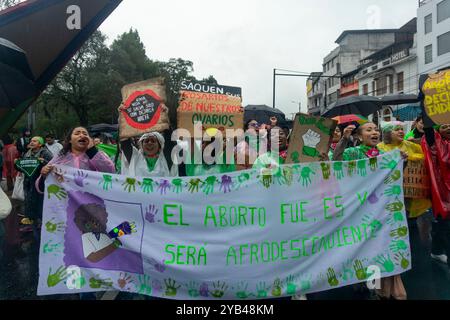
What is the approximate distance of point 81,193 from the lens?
10.7ft

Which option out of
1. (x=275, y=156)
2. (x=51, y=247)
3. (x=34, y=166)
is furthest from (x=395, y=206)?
(x=34, y=166)

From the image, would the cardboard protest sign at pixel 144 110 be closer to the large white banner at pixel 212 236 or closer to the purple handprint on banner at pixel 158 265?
the large white banner at pixel 212 236

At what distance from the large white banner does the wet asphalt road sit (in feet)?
1.85

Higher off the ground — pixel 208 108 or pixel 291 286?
pixel 208 108

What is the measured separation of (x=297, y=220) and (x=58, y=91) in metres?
32.7

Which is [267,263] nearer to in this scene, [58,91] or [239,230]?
[239,230]

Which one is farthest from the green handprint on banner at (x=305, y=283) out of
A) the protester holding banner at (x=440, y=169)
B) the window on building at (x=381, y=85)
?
the window on building at (x=381, y=85)

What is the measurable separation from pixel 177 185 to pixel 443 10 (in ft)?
131

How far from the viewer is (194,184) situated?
10.6ft

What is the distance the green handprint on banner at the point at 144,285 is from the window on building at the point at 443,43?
38.1m

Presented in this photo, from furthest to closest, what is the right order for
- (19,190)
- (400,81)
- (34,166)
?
(400,81), (19,190), (34,166)

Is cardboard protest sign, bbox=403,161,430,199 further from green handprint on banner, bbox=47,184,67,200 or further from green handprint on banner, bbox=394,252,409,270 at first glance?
green handprint on banner, bbox=47,184,67,200

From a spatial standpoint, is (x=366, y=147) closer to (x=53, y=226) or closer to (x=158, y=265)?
(x=158, y=265)

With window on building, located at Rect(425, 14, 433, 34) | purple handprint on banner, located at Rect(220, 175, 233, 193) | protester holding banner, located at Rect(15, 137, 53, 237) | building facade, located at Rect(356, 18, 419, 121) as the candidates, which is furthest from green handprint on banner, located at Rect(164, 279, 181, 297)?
window on building, located at Rect(425, 14, 433, 34)
